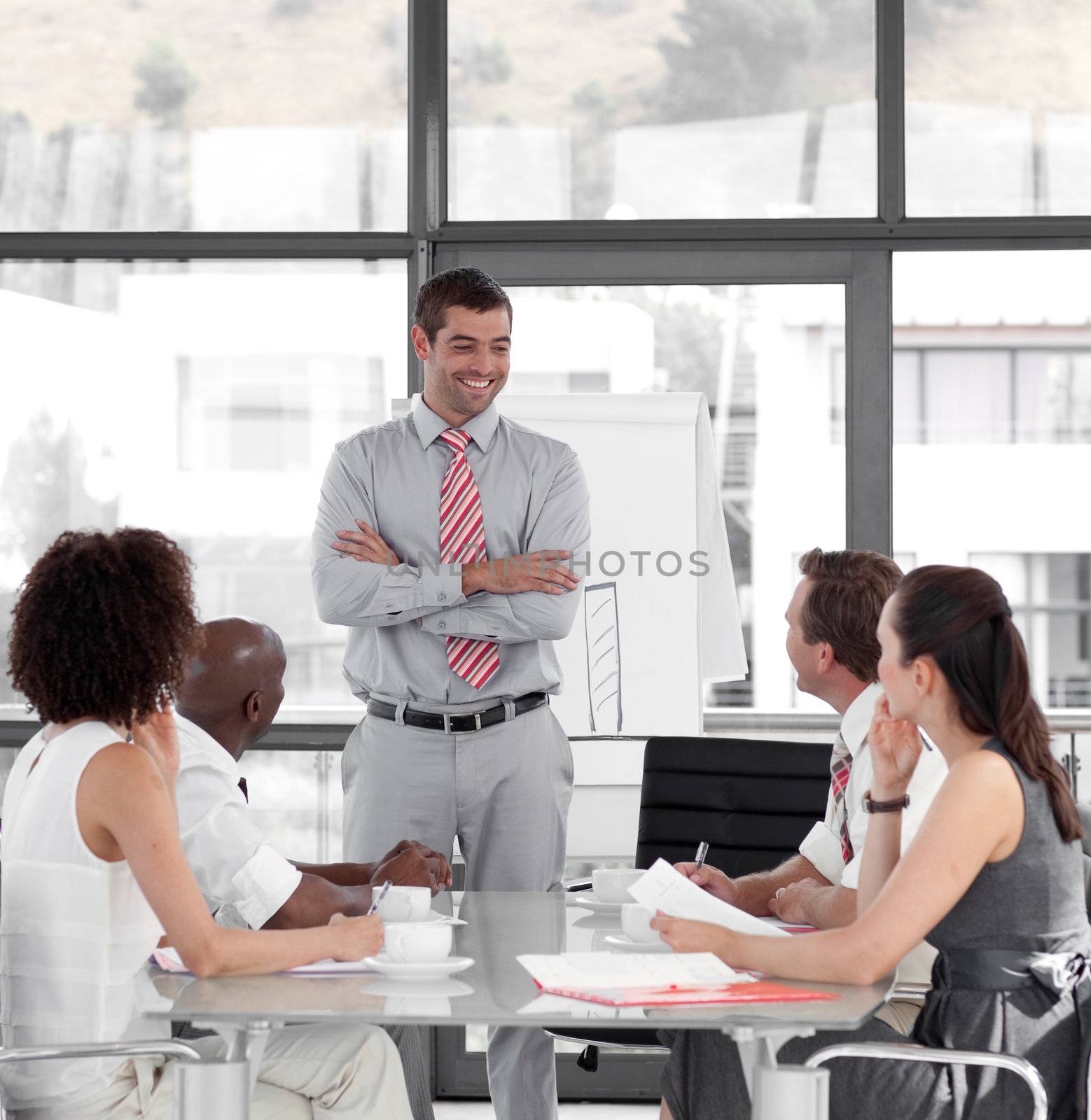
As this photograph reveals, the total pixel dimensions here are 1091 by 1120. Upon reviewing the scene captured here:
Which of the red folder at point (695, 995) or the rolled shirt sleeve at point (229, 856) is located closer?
the red folder at point (695, 995)

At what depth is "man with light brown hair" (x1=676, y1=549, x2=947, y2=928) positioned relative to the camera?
2445 mm

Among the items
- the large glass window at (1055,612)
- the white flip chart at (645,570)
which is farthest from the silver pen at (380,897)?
the large glass window at (1055,612)

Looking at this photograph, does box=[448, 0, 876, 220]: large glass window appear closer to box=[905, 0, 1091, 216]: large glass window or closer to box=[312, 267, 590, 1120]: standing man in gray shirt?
box=[905, 0, 1091, 216]: large glass window

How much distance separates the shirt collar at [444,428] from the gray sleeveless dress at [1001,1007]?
68.3 inches

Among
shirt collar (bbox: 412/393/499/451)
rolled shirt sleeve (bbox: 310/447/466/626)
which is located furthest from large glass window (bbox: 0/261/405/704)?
rolled shirt sleeve (bbox: 310/447/466/626)

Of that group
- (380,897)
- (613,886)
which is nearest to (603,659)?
(613,886)

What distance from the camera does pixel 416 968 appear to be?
1.86 m

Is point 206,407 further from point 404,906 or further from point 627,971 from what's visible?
point 627,971

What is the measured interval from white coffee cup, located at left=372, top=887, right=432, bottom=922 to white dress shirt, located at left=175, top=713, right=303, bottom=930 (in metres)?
0.18

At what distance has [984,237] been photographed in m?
4.29

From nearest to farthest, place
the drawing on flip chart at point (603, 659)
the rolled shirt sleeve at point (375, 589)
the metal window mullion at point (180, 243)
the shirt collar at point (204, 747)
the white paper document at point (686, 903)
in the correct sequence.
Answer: the white paper document at point (686, 903), the shirt collar at point (204, 747), the rolled shirt sleeve at point (375, 589), the drawing on flip chart at point (603, 659), the metal window mullion at point (180, 243)

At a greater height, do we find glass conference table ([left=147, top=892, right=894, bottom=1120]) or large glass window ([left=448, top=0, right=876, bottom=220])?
large glass window ([left=448, top=0, right=876, bottom=220])

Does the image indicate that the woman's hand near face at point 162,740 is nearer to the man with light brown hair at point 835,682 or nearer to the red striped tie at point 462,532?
the man with light brown hair at point 835,682

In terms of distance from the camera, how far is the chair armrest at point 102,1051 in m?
1.77
